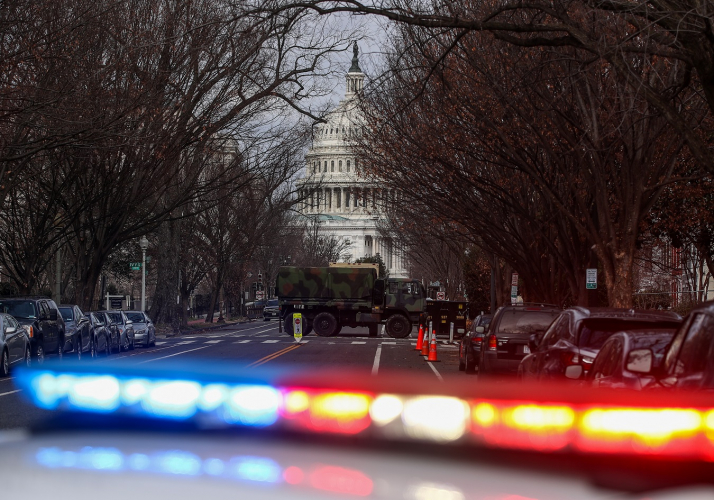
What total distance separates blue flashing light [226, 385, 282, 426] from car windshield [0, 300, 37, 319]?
23664 millimetres

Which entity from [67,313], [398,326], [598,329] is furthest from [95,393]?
[398,326]

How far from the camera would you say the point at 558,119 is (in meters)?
24.5

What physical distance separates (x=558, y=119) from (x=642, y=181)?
2.85 metres

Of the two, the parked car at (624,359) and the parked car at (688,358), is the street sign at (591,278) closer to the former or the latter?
the parked car at (624,359)

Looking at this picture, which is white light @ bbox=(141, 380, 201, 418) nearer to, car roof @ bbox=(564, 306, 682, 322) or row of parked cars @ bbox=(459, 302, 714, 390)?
row of parked cars @ bbox=(459, 302, 714, 390)

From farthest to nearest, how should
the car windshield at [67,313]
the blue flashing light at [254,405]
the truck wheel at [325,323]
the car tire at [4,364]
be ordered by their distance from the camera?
the truck wheel at [325,323], the car windshield at [67,313], the car tire at [4,364], the blue flashing light at [254,405]

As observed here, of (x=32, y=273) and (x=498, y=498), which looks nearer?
(x=498, y=498)

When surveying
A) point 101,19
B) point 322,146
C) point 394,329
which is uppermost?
point 322,146

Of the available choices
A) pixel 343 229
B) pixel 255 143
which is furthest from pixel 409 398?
pixel 343 229

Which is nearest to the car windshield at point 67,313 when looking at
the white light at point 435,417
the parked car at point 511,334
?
the parked car at point 511,334

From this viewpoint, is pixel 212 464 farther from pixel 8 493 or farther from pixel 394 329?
pixel 394 329

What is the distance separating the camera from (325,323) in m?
47.1

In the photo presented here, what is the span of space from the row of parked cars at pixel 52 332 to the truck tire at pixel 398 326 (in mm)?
15493

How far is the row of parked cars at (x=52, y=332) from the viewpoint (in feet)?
68.4
